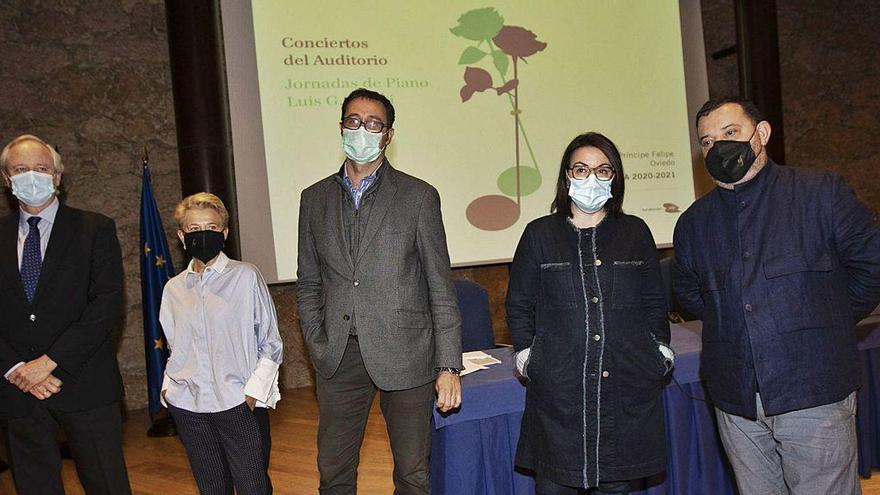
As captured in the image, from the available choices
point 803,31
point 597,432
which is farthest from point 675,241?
point 803,31

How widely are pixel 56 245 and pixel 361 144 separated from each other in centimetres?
121

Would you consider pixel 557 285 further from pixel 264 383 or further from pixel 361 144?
pixel 264 383

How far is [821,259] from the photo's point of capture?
202 centimetres

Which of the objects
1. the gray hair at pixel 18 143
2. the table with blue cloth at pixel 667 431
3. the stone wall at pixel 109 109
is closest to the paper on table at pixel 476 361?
the table with blue cloth at pixel 667 431

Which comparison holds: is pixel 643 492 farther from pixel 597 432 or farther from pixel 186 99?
pixel 186 99

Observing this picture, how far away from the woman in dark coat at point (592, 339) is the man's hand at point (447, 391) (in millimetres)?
221

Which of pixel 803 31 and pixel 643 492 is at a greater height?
pixel 803 31

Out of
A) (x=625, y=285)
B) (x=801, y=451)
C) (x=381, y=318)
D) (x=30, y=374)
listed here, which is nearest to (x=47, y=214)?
(x=30, y=374)

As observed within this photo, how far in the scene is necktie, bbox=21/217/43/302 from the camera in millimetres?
2660

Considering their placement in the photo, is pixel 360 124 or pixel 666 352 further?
pixel 360 124

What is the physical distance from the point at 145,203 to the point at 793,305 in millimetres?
4012

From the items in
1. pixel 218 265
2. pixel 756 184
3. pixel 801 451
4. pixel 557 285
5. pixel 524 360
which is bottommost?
pixel 801 451

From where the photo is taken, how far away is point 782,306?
79.7 inches

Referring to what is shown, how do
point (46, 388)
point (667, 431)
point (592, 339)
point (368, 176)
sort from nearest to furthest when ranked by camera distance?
1. point (592, 339)
2. point (368, 176)
3. point (46, 388)
4. point (667, 431)
